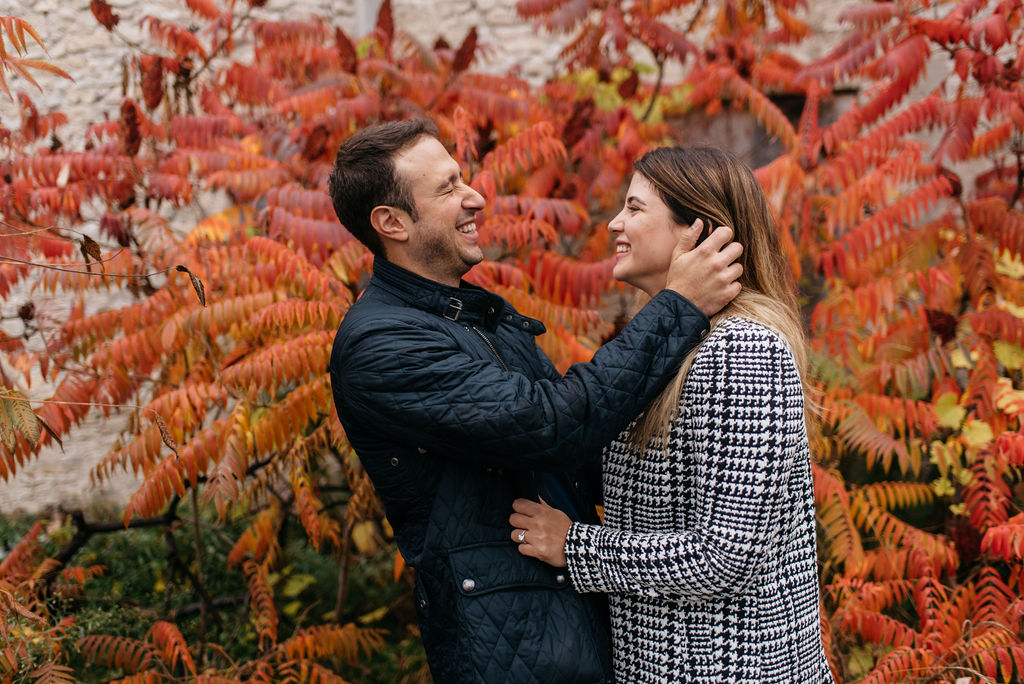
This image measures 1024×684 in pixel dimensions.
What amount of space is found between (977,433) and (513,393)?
3132 mm

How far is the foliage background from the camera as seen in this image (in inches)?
129

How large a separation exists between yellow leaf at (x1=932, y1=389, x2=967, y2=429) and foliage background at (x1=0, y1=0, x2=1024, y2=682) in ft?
0.05

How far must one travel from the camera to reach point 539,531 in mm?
1999

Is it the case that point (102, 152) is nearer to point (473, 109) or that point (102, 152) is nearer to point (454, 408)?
point (473, 109)

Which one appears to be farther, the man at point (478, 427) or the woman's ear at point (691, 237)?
the woman's ear at point (691, 237)

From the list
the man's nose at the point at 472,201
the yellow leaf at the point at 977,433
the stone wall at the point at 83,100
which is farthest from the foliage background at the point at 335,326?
the man's nose at the point at 472,201

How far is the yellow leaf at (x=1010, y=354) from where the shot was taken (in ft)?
13.4

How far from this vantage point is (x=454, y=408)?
1.83 m

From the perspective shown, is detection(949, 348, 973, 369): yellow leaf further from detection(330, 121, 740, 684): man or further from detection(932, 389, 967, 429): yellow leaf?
detection(330, 121, 740, 684): man

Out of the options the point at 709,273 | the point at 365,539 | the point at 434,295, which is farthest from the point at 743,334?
the point at 365,539

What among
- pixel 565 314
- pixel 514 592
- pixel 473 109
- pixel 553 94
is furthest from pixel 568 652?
pixel 553 94

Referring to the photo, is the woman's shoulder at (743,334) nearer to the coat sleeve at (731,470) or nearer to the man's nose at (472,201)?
the coat sleeve at (731,470)

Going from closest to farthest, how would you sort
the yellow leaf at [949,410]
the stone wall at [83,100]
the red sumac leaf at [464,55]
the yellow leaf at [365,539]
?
the yellow leaf at [949,410] < the red sumac leaf at [464,55] < the yellow leaf at [365,539] < the stone wall at [83,100]

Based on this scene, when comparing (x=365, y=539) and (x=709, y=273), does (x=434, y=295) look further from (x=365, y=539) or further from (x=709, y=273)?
(x=365, y=539)
